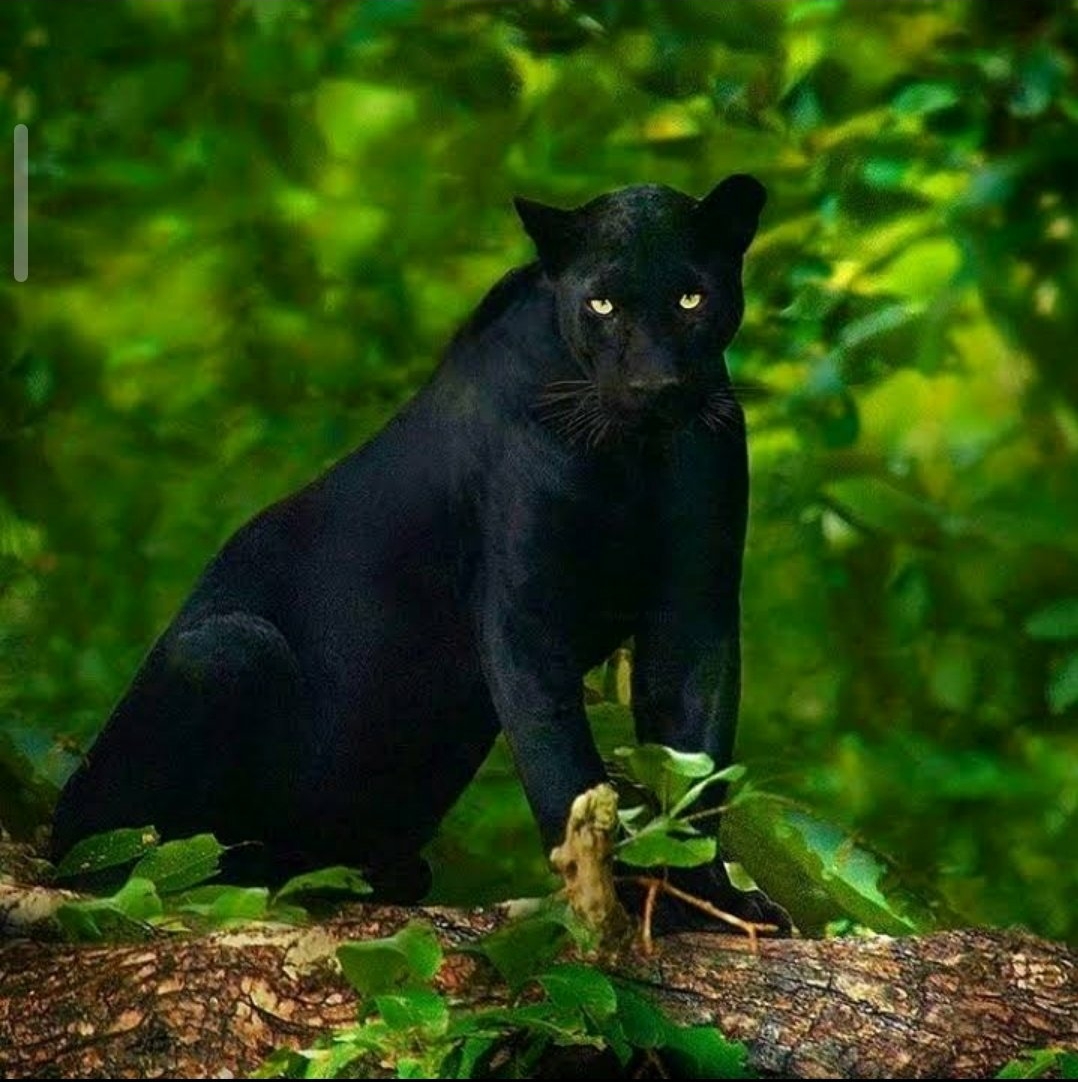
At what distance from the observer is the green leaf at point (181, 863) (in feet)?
12.7

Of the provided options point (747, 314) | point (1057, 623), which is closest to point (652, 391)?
point (1057, 623)

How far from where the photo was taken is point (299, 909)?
149 inches

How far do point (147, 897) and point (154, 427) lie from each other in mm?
3807

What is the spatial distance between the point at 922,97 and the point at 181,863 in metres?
3.85

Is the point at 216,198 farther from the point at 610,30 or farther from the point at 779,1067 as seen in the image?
the point at 779,1067

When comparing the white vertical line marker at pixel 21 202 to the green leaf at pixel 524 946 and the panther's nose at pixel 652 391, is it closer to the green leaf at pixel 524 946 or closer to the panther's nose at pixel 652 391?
the panther's nose at pixel 652 391

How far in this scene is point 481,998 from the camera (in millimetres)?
3672

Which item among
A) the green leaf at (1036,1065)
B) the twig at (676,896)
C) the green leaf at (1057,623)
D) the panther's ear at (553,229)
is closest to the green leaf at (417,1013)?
the twig at (676,896)

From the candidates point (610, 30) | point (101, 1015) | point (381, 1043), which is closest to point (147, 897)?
point (101, 1015)

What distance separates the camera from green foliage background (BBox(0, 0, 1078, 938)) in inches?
258

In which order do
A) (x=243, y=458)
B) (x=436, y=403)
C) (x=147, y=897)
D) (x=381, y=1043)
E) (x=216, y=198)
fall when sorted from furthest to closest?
(x=216, y=198)
(x=243, y=458)
(x=436, y=403)
(x=147, y=897)
(x=381, y=1043)

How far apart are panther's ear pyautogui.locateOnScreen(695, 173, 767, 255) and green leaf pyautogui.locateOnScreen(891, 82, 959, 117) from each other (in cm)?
308

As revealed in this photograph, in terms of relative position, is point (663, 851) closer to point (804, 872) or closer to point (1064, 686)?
point (804, 872)

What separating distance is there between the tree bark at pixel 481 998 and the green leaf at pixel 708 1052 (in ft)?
0.31
